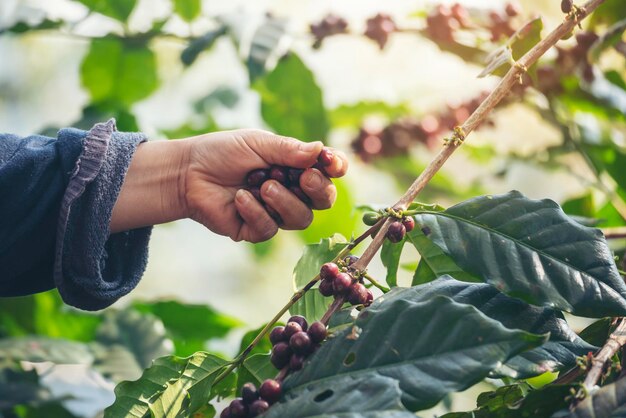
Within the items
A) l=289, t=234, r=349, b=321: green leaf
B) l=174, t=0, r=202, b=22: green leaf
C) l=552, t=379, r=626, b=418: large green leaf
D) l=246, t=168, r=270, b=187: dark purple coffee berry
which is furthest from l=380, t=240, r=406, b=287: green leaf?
l=174, t=0, r=202, b=22: green leaf

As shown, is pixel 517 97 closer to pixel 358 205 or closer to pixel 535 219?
pixel 358 205

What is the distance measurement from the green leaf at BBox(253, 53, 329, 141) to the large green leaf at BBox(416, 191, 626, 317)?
67 cm

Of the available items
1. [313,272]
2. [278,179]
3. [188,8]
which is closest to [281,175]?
[278,179]

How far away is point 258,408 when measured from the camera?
1.67 ft

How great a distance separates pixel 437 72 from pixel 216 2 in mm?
965

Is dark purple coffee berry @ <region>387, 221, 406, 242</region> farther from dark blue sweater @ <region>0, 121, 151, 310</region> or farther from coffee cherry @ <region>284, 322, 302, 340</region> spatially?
dark blue sweater @ <region>0, 121, 151, 310</region>

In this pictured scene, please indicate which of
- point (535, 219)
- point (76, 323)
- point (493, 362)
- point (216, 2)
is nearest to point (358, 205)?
point (535, 219)

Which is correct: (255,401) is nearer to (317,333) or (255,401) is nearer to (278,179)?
(317,333)

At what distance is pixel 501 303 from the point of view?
1.89 feet

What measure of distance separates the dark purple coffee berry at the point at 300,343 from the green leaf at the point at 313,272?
0.42 ft

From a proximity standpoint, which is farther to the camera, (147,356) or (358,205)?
(147,356)

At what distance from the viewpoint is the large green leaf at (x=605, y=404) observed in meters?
0.45

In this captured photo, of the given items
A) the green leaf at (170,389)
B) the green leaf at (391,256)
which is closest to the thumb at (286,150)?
the green leaf at (391,256)

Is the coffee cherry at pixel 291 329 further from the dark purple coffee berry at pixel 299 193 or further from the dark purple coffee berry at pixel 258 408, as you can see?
the dark purple coffee berry at pixel 299 193
